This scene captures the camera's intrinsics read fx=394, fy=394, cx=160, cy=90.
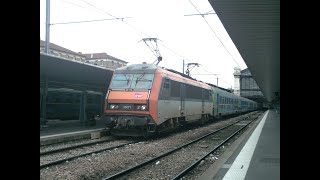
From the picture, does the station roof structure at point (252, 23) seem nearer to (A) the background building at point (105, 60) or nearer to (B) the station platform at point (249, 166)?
(B) the station platform at point (249, 166)

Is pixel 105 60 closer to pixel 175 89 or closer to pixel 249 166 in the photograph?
pixel 175 89

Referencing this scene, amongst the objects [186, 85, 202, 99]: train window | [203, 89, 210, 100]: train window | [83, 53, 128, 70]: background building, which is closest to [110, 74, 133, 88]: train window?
[186, 85, 202, 99]: train window

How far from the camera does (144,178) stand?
8258mm

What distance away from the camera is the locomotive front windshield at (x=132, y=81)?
51.1 feet

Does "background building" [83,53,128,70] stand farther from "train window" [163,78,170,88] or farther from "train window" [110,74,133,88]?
"train window" [163,78,170,88]

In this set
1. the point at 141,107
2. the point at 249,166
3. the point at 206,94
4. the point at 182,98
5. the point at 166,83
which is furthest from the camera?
the point at 206,94

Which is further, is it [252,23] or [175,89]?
[175,89]

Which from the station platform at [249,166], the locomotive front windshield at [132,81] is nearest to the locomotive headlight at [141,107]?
the locomotive front windshield at [132,81]

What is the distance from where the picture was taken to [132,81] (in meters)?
15.9

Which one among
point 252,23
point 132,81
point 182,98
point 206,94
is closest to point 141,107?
point 132,81

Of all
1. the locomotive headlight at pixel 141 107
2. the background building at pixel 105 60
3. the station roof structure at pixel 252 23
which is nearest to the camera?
the station roof structure at pixel 252 23

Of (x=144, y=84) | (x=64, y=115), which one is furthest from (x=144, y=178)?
(x=64, y=115)

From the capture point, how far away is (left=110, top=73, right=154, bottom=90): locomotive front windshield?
15585mm
